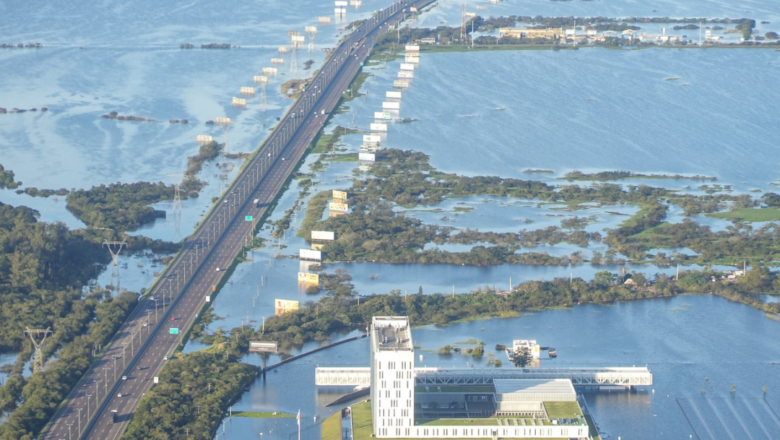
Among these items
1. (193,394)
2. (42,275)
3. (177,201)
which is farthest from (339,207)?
(193,394)

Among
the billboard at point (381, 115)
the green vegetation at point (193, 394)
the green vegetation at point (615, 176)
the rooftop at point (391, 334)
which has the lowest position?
the green vegetation at point (193, 394)

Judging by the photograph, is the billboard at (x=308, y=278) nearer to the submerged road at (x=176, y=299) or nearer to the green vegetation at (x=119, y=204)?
the submerged road at (x=176, y=299)

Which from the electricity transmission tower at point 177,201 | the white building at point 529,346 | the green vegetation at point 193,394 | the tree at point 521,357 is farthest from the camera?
the electricity transmission tower at point 177,201

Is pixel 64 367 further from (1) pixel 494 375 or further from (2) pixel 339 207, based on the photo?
(2) pixel 339 207

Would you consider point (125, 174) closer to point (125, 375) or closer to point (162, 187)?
point (162, 187)

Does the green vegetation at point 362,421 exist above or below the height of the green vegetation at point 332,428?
above

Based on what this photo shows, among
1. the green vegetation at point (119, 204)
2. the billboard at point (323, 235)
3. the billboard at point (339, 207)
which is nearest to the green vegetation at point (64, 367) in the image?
the green vegetation at point (119, 204)

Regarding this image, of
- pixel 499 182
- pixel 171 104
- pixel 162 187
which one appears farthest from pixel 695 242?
pixel 171 104
